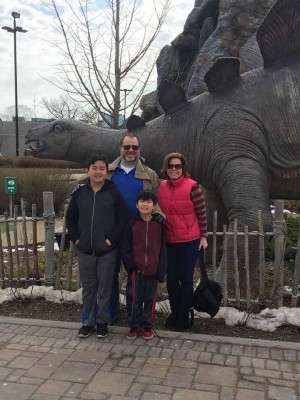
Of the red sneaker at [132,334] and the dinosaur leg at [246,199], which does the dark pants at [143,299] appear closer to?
the red sneaker at [132,334]

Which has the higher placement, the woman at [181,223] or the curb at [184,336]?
the woman at [181,223]

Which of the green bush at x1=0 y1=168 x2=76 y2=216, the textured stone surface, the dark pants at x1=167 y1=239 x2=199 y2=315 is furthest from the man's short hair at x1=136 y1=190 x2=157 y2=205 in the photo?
the green bush at x1=0 y1=168 x2=76 y2=216

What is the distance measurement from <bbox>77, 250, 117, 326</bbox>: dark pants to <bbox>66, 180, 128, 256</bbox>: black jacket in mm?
77

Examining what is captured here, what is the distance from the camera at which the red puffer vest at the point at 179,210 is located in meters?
3.53

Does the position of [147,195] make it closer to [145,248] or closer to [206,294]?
[145,248]

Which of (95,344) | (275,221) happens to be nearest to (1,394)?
(95,344)

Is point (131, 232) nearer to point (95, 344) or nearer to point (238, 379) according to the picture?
point (95, 344)

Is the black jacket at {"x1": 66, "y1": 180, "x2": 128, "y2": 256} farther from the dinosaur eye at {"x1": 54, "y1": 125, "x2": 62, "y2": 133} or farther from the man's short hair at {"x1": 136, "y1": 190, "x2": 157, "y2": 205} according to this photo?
the dinosaur eye at {"x1": 54, "y1": 125, "x2": 62, "y2": 133}

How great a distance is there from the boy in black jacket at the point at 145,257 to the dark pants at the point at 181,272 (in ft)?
0.59

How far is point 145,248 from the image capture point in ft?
11.3

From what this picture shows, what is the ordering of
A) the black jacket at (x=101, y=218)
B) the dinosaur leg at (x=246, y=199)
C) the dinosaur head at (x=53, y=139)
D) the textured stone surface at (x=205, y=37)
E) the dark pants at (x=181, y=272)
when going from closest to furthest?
1. the black jacket at (x=101, y=218)
2. the dark pants at (x=181, y=272)
3. the dinosaur leg at (x=246, y=199)
4. the dinosaur head at (x=53, y=139)
5. the textured stone surface at (x=205, y=37)

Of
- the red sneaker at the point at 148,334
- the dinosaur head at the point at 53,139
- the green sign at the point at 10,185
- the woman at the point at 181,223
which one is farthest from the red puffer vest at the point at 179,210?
the green sign at the point at 10,185

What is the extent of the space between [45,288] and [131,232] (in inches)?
63.5

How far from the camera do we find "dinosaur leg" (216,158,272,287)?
418 centimetres
